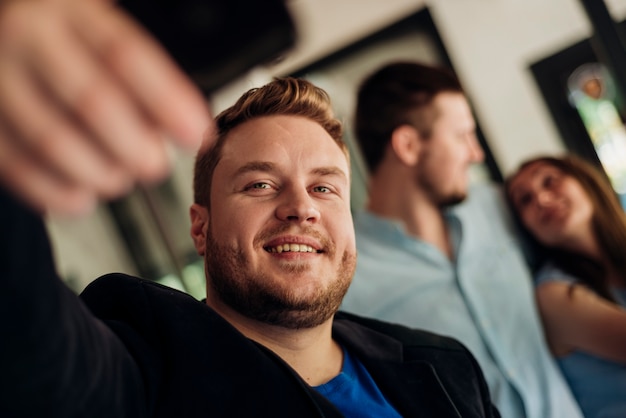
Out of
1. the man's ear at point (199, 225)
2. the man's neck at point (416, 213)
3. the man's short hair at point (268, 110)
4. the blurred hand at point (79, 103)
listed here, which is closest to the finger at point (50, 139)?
the blurred hand at point (79, 103)

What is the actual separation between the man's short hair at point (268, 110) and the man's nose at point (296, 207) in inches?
4.0

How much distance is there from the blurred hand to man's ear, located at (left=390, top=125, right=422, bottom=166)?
1.09 meters

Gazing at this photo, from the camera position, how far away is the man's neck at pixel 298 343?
707mm

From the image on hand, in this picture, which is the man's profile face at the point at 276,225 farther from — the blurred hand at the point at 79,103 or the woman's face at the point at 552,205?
the woman's face at the point at 552,205

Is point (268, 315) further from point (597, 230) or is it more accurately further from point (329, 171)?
point (597, 230)

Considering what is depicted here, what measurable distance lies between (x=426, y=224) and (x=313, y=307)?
23.5 inches

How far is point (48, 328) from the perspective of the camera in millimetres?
356

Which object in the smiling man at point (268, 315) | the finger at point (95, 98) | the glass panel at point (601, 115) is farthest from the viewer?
the glass panel at point (601, 115)

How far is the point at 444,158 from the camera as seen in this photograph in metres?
1.20

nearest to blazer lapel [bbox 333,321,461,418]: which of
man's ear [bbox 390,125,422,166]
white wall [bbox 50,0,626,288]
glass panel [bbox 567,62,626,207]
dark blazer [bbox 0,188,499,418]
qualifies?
dark blazer [bbox 0,188,499,418]

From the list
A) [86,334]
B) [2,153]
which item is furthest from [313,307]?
[2,153]

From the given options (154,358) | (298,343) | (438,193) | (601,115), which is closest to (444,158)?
(438,193)

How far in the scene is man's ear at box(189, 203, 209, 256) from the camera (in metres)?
0.72

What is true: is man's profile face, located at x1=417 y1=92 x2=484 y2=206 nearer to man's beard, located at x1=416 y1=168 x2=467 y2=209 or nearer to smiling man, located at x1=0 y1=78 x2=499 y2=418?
man's beard, located at x1=416 y1=168 x2=467 y2=209
